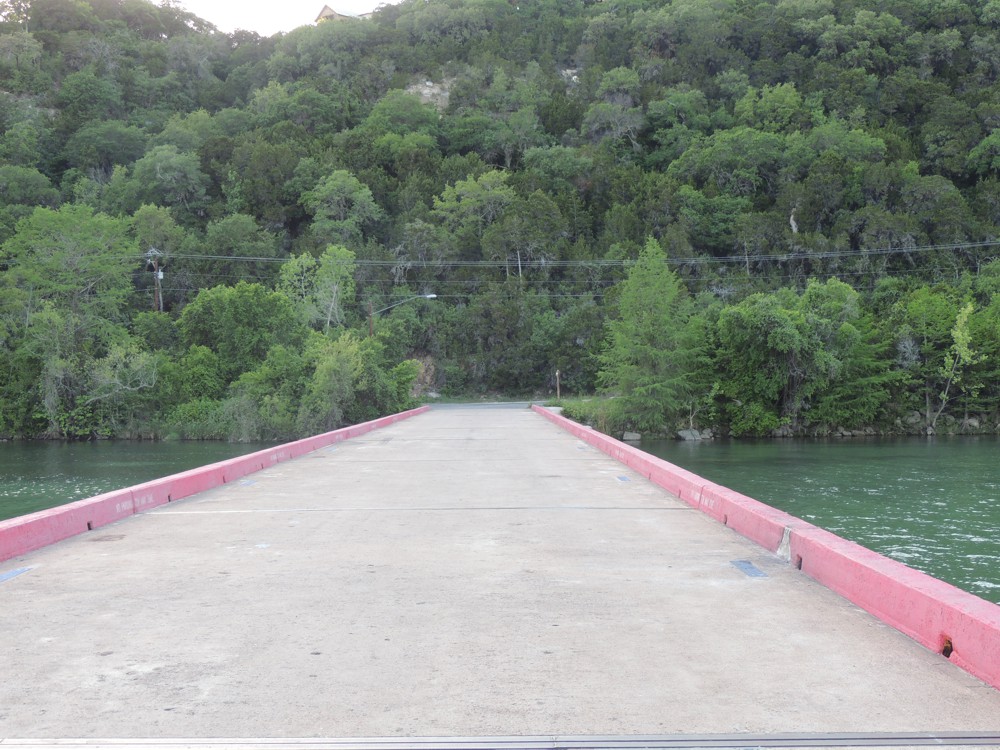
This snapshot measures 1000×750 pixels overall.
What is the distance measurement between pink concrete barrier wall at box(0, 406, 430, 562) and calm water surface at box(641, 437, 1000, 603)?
35.0ft

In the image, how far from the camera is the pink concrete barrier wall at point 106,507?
320 inches

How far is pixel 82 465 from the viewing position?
36.2 m

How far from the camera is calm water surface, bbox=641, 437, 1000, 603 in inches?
594

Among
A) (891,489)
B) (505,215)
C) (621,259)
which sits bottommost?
(891,489)

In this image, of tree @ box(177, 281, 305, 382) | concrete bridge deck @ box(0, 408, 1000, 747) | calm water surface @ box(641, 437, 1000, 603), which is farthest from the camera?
tree @ box(177, 281, 305, 382)

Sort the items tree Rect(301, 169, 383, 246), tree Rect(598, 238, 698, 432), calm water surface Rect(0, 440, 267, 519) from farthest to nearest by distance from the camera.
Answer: tree Rect(301, 169, 383, 246) < tree Rect(598, 238, 698, 432) < calm water surface Rect(0, 440, 267, 519)

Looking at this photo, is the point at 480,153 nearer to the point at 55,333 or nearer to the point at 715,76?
the point at 715,76

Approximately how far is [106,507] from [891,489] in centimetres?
2104

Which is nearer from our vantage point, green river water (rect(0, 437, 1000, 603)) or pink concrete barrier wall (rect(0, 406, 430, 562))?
pink concrete barrier wall (rect(0, 406, 430, 562))

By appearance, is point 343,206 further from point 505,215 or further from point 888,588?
point 888,588

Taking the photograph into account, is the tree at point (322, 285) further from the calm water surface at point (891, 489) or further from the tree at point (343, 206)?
the calm water surface at point (891, 489)

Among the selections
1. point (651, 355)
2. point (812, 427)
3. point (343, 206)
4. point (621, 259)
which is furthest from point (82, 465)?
point (343, 206)

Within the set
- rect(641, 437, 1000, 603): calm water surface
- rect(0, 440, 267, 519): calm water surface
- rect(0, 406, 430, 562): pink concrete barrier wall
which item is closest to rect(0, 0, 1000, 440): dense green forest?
rect(0, 440, 267, 519): calm water surface

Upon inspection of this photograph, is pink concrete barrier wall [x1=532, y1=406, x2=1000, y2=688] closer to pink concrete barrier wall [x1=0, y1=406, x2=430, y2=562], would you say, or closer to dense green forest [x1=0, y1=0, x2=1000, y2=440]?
pink concrete barrier wall [x1=0, y1=406, x2=430, y2=562]
